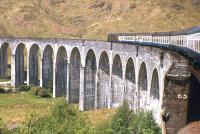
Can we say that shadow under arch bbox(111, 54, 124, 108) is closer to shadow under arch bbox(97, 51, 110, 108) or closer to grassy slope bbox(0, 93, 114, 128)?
grassy slope bbox(0, 93, 114, 128)

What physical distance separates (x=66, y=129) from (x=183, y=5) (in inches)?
4120

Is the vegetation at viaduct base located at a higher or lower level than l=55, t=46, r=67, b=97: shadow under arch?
lower

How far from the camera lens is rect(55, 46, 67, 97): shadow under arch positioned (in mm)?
64188

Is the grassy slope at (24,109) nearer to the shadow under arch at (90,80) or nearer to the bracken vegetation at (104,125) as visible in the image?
the shadow under arch at (90,80)

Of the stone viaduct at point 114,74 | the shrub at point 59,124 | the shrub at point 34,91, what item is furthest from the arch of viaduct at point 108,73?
the shrub at point 59,124

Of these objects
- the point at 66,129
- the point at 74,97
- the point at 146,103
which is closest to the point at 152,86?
the point at 146,103

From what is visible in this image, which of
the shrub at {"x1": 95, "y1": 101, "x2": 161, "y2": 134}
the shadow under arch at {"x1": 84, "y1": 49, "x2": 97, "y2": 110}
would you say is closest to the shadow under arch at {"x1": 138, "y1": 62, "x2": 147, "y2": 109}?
the shrub at {"x1": 95, "y1": 101, "x2": 161, "y2": 134}

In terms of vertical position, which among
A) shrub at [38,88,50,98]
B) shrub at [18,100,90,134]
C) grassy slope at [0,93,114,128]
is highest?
shrub at [38,88,50,98]

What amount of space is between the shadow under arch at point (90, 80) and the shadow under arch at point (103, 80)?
2.83 meters

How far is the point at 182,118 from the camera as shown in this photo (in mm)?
16344

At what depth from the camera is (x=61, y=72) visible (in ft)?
212

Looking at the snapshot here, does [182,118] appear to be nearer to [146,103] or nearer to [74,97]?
[146,103]

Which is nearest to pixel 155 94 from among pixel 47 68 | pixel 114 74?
pixel 114 74

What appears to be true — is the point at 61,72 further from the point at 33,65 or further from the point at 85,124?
the point at 85,124
